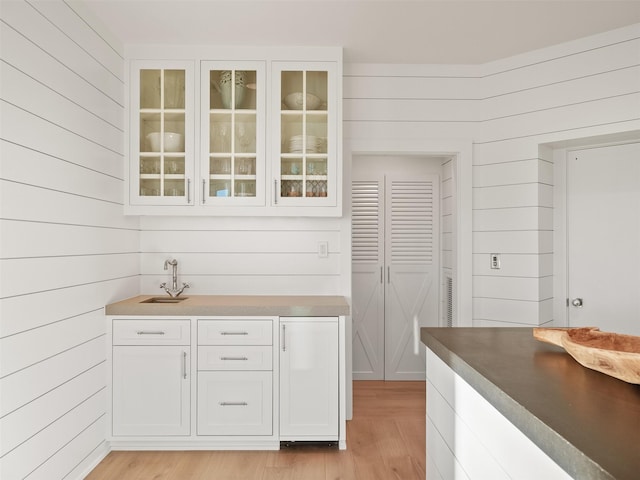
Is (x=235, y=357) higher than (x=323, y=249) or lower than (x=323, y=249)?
lower

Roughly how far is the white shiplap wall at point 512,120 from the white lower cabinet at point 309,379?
1221 millimetres

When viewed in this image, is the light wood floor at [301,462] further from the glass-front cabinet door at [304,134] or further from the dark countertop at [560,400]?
the glass-front cabinet door at [304,134]

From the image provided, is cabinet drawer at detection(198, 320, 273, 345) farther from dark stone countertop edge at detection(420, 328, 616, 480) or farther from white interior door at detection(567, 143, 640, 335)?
white interior door at detection(567, 143, 640, 335)

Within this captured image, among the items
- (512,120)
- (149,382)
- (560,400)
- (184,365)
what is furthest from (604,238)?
(149,382)

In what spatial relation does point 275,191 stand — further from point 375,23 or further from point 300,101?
point 375,23

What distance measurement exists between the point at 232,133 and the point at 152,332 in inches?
53.3

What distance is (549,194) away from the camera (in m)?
2.87

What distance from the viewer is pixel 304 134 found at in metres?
2.76

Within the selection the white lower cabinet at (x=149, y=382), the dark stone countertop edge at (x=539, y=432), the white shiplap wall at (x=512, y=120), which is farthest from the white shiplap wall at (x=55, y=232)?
the dark stone countertop edge at (x=539, y=432)

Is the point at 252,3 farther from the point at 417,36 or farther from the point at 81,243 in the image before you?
the point at 81,243

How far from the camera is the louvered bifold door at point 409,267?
3.79 metres

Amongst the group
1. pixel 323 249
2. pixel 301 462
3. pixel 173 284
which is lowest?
pixel 301 462

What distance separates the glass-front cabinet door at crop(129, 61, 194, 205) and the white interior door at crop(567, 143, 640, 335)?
8.47ft

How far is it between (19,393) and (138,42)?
217cm
